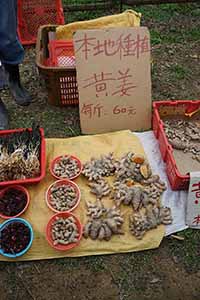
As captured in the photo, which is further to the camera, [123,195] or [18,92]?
[18,92]

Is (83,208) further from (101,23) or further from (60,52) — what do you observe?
(101,23)

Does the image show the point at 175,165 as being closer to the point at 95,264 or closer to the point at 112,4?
the point at 95,264

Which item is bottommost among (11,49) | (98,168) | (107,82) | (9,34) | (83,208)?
(83,208)

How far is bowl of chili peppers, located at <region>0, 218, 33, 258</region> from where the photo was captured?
7.23 ft

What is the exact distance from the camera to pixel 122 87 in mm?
2822

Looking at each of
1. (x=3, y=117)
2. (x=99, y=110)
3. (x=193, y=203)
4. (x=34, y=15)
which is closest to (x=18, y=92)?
(x=3, y=117)

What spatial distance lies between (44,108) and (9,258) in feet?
4.43

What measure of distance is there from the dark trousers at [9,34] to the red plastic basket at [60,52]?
26 cm

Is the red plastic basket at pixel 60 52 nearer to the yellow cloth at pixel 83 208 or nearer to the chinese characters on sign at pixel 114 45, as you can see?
the chinese characters on sign at pixel 114 45

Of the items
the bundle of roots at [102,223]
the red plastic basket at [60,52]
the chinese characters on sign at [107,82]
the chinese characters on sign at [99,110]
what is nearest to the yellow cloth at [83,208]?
the bundle of roots at [102,223]

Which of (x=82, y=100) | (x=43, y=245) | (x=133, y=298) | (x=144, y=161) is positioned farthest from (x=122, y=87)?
(x=133, y=298)

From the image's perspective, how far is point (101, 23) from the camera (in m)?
3.17

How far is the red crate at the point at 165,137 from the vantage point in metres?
2.44

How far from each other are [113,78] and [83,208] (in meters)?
0.94
